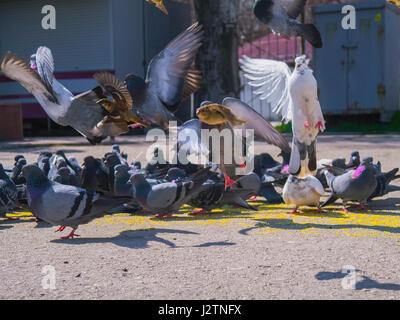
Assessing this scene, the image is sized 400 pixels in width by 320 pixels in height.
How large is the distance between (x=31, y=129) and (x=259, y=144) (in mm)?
10193

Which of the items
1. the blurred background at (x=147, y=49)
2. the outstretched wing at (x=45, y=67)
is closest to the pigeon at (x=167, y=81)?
the outstretched wing at (x=45, y=67)

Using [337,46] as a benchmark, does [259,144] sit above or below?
below

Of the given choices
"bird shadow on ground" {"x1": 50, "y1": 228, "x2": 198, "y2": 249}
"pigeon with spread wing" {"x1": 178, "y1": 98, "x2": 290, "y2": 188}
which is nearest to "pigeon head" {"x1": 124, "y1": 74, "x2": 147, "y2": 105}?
"pigeon with spread wing" {"x1": 178, "y1": 98, "x2": 290, "y2": 188}

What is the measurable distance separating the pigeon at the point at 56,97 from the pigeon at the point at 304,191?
6.78 feet

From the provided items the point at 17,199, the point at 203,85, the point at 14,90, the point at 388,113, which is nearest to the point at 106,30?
the point at 14,90

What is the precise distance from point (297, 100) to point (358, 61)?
532 inches

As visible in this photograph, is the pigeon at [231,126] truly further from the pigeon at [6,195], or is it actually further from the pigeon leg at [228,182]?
the pigeon at [6,195]

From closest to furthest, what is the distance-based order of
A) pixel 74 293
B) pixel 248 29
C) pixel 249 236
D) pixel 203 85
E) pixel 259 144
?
pixel 74 293 < pixel 249 236 < pixel 203 85 < pixel 259 144 < pixel 248 29

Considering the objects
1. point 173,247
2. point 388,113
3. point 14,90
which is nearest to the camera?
point 173,247

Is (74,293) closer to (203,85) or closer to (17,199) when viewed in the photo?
(17,199)

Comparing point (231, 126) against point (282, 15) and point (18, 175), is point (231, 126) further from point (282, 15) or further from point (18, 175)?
point (18, 175)

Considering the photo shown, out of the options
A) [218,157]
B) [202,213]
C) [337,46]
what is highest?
[337,46]

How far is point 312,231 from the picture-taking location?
5.16 meters

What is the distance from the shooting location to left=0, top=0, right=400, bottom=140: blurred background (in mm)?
18328
